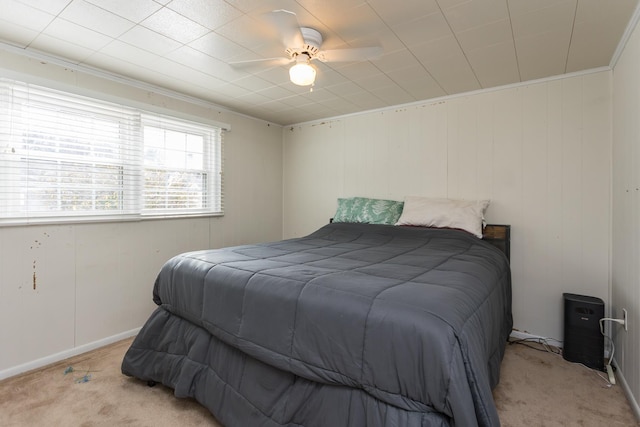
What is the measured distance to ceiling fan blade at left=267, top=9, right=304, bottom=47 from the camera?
158 centimetres

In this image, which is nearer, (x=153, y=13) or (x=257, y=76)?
(x=153, y=13)

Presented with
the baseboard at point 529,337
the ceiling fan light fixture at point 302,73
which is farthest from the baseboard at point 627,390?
the ceiling fan light fixture at point 302,73

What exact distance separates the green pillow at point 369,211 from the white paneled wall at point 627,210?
1656 millimetres

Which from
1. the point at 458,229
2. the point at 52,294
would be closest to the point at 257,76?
the point at 458,229

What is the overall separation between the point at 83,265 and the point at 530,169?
12.6 ft

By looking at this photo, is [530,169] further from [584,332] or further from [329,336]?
[329,336]

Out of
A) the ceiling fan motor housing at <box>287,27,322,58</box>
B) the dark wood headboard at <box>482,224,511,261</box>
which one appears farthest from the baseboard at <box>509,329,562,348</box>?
the ceiling fan motor housing at <box>287,27,322,58</box>

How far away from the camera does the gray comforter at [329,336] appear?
107cm

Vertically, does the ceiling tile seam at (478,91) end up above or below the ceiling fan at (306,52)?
above

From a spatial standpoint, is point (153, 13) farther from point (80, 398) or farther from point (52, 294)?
point (80, 398)

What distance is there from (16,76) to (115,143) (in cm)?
72

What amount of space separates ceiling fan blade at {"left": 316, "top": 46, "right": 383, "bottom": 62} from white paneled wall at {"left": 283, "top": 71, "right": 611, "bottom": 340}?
157 centimetres

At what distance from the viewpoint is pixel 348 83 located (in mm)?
2826

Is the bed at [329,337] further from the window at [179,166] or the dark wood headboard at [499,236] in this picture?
the window at [179,166]
